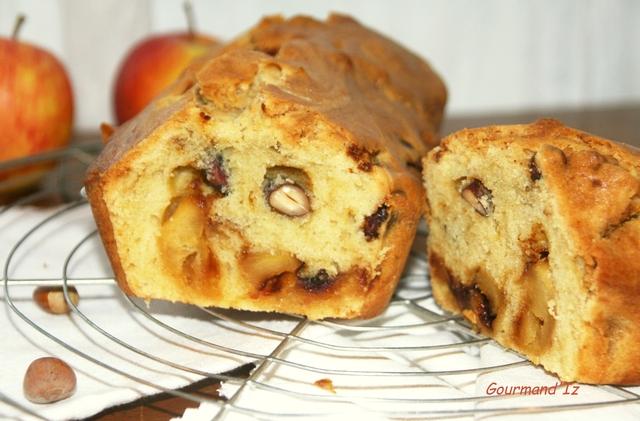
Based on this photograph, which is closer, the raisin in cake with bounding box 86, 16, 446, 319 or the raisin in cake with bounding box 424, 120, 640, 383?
the raisin in cake with bounding box 424, 120, 640, 383

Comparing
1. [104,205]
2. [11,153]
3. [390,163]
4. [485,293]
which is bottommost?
[11,153]

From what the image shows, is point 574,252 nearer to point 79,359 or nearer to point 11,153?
point 79,359

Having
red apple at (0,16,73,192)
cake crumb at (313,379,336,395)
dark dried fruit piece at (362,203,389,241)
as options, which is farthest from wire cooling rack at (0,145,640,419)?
red apple at (0,16,73,192)

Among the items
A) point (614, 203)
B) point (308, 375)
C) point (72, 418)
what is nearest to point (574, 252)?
point (614, 203)

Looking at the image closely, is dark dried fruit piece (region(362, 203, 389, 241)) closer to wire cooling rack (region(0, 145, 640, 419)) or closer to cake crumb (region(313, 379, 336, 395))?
wire cooling rack (region(0, 145, 640, 419))

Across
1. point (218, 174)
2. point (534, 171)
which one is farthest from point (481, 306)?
point (218, 174)

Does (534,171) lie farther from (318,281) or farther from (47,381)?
(47,381)

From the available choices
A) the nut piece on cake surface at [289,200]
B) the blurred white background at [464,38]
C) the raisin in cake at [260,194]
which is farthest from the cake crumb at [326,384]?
the blurred white background at [464,38]
